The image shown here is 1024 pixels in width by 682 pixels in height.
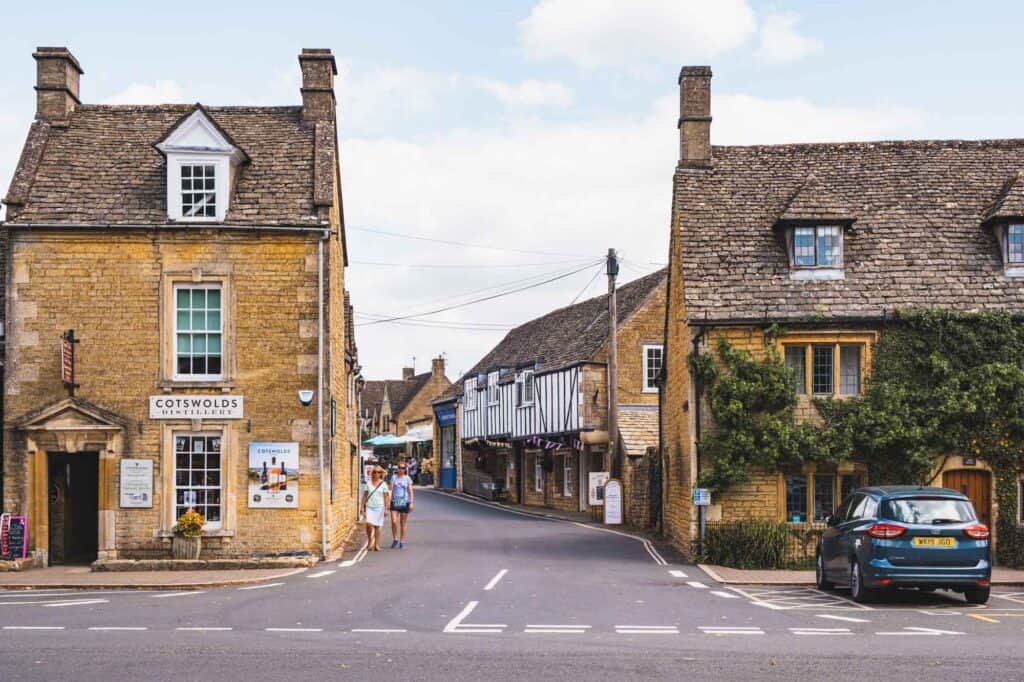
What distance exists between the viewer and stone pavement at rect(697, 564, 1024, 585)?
66.0ft

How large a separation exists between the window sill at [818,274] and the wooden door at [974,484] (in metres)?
4.43

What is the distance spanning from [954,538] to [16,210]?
1788 cm

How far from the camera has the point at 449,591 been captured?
18234 millimetres

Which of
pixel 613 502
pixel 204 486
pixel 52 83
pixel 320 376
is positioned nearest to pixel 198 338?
pixel 320 376

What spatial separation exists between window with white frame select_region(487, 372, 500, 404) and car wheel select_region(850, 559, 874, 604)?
35.6 meters

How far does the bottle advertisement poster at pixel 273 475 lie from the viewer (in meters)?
23.0

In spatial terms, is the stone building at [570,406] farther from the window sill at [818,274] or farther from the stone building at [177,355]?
the stone building at [177,355]

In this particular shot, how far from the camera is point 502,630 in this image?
45.2 ft

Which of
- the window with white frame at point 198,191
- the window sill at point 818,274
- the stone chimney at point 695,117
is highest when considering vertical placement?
the stone chimney at point 695,117

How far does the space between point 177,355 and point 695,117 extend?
12718 mm

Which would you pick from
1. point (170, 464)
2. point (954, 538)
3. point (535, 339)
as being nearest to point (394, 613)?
point (954, 538)

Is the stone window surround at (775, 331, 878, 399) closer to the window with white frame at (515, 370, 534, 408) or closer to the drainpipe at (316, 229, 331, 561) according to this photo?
the drainpipe at (316, 229, 331, 561)

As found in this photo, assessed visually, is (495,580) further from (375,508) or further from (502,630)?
(375,508)

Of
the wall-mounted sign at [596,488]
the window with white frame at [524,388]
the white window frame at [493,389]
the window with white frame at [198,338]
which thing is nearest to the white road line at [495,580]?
the window with white frame at [198,338]
